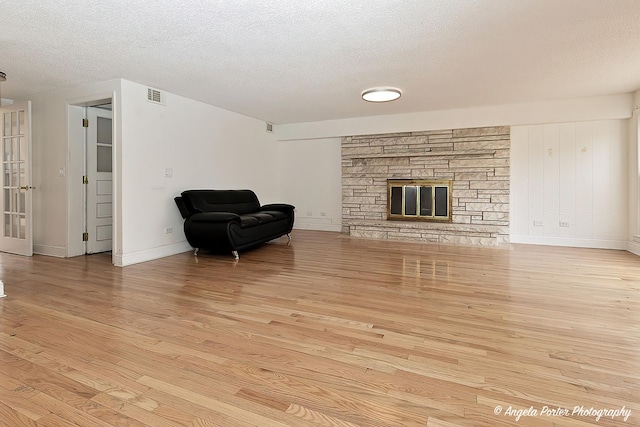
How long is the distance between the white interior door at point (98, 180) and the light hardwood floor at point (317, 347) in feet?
4.38

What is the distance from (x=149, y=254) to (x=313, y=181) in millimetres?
3906

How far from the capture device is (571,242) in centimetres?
547

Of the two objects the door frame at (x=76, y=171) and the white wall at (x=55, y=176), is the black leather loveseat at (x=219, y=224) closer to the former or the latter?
the door frame at (x=76, y=171)

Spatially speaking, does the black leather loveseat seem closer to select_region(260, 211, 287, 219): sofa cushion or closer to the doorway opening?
select_region(260, 211, 287, 219): sofa cushion

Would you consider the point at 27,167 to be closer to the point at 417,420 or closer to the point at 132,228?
the point at 132,228

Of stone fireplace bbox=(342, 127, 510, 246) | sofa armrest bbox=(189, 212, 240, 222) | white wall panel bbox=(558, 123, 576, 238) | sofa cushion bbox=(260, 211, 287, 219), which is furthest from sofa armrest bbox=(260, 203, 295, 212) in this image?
white wall panel bbox=(558, 123, 576, 238)

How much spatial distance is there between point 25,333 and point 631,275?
17.8 feet

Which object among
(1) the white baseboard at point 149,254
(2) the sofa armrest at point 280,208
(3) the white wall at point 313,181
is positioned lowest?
(1) the white baseboard at point 149,254

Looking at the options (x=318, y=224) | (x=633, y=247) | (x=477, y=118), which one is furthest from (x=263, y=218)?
(x=633, y=247)

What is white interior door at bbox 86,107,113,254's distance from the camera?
4832 mm

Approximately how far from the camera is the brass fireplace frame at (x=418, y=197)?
6.13 metres

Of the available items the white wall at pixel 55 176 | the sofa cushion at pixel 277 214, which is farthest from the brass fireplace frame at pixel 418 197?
the white wall at pixel 55 176

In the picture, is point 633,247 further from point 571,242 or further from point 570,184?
point 570,184

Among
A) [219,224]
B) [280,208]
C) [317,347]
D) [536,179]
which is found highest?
[536,179]
